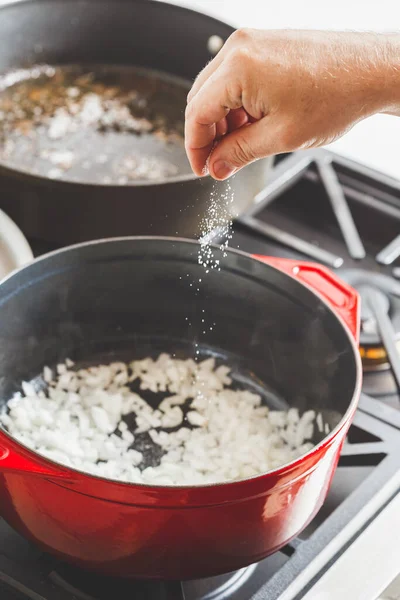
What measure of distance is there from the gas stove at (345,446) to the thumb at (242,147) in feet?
0.97

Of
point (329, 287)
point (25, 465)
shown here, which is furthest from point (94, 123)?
point (25, 465)

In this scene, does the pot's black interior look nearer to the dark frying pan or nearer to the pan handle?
the dark frying pan

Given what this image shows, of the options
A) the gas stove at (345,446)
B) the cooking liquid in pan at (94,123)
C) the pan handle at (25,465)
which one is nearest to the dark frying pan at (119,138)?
the cooking liquid in pan at (94,123)

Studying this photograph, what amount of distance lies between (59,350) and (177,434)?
164 mm

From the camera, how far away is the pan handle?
54 centimetres

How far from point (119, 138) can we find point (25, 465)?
75 centimetres

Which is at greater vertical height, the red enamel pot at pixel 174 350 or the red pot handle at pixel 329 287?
the red pot handle at pixel 329 287

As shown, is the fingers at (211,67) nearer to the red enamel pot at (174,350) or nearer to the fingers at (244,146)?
the fingers at (244,146)

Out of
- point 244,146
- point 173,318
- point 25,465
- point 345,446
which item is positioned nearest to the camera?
point 25,465

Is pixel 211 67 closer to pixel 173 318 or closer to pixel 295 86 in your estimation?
pixel 295 86

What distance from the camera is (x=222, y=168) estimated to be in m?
0.70

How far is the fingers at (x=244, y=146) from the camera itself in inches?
25.5

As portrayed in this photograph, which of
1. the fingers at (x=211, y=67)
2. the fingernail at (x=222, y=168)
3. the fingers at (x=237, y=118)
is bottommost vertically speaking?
the fingernail at (x=222, y=168)

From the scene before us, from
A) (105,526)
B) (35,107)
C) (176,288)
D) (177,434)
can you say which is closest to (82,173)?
(35,107)
